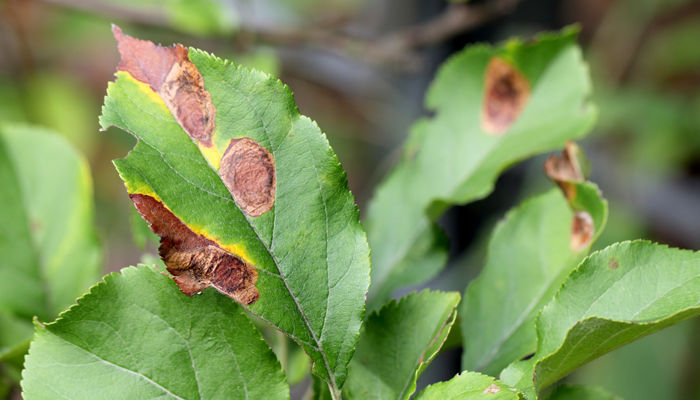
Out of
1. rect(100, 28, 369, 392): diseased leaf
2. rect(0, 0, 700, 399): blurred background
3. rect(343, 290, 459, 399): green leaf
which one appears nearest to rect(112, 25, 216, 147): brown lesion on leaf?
rect(100, 28, 369, 392): diseased leaf

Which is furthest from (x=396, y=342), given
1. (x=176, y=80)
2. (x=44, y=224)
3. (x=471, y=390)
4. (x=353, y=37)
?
(x=353, y=37)

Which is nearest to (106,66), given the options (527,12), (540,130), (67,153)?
(527,12)

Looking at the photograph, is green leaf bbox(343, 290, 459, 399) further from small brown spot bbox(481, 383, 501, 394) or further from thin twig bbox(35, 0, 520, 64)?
thin twig bbox(35, 0, 520, 64)

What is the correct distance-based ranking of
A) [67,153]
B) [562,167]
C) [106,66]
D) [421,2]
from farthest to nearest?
[106,66] < [421,2] < [67,153] < [562,167]

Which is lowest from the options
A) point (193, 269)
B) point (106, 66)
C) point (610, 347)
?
point (610, 347)

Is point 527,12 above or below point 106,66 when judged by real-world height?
below

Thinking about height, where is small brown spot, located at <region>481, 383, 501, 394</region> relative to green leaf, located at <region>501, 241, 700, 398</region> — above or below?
below

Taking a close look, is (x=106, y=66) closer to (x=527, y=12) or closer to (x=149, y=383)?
(x=527, y=12)

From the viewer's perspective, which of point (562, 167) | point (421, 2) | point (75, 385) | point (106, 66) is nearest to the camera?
point (75, 385)
